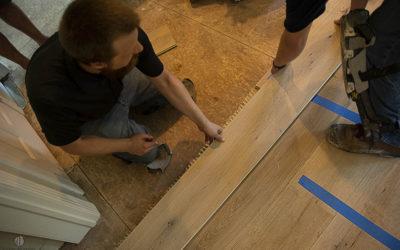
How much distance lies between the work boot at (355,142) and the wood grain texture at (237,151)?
9.5 inches

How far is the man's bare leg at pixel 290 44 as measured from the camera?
3.90 ft

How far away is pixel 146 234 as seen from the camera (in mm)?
1328

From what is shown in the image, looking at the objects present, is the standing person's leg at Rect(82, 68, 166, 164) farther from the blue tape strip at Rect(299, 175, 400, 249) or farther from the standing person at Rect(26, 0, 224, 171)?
the blue tape strip at Rect(299, 175, 400, 249)

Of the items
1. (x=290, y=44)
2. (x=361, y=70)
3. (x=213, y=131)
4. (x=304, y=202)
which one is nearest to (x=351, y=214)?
(x=304, y=202)

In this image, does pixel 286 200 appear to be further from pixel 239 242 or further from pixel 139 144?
pixel 139 144

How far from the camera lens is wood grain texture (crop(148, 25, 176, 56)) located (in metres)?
2.03

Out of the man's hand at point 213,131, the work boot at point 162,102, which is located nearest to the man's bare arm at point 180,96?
the man's hand at point 213,131

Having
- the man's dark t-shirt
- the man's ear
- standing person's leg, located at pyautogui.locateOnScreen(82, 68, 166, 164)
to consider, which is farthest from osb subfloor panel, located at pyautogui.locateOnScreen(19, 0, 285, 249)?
the man's ear

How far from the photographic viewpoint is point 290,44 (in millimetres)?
1283

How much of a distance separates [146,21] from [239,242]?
196 cm

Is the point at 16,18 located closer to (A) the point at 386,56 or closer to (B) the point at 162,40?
(B) the point at 162,40

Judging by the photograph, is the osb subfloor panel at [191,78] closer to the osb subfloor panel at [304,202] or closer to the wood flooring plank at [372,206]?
the osb subfloor panel at [304,202]

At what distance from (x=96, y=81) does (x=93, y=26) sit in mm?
329

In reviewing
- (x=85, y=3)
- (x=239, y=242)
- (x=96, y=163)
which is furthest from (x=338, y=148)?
(x=96, y=163)
